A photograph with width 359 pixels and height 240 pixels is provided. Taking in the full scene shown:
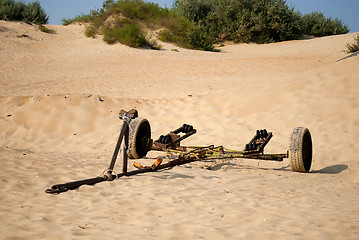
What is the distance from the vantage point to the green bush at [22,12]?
23.8 m

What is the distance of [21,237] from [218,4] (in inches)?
1182

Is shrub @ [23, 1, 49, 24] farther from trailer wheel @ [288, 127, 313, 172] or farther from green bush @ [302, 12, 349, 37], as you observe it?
trailer wheel @ [288, 127, 313, 172]

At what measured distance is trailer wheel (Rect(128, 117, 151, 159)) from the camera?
692cm

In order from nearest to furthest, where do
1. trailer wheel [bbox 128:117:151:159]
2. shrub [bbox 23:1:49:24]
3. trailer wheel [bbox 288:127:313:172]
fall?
1. trailer wheel [bbox 288:127:313:172]
2. trailer wheel [bbox 128:117:151:159]
3. shrub [bbox 23:1:49:24]

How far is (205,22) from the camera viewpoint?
2995 cm

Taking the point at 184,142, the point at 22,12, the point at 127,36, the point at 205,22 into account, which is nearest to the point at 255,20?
the point at 205,22

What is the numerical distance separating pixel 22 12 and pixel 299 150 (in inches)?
924

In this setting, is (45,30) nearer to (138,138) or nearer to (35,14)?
(35,14)

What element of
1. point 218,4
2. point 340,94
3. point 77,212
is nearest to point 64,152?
point 77,212

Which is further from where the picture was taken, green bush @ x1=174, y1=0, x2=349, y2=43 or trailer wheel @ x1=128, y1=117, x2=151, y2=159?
green bush @ x1=174, y1=0, x2=349, y2=43

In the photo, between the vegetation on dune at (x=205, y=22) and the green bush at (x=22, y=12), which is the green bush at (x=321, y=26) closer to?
the vegetation on dune at (x=205, y=22)

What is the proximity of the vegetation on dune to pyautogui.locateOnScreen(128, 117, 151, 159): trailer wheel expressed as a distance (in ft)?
49.0

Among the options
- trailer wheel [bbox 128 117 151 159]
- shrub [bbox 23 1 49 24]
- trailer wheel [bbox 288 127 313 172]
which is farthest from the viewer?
shrub [bbox 23 1 49 24]

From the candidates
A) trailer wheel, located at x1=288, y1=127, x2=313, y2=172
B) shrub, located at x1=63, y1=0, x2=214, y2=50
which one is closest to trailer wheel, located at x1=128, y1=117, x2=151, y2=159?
trailer wheel, located at x1=288, y1=127, x2=313, y2=172
